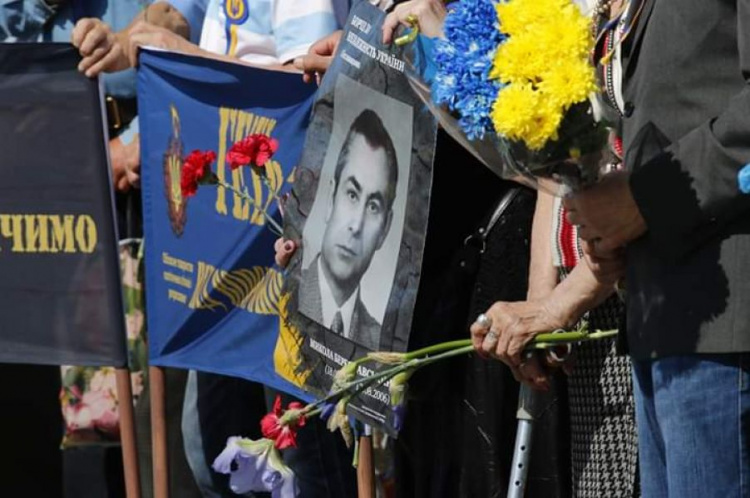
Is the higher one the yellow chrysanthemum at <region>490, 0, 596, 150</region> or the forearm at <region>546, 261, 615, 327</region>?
the yellow chrysanthemum at <region>490, 0, 596, 150</region>

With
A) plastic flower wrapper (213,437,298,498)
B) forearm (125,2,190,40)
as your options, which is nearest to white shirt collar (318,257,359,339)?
plastic flower wrapper (213,437,298,498)

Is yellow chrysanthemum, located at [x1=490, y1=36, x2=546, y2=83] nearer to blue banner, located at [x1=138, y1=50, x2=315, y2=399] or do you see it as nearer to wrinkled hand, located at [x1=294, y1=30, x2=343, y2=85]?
wrinkled hand, located at [x1=294, y1=30, x2=343, y2=85]

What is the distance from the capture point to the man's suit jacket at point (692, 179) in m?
2.76

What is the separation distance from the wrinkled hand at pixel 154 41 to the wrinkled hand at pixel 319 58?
2.64ft

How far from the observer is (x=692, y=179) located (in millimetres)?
2795

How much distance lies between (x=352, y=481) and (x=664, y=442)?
2.04 meters

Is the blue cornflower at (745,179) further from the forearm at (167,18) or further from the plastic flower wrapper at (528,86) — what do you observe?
the forearm at (167,18)

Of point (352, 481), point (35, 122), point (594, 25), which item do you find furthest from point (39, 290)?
point (594, 25)

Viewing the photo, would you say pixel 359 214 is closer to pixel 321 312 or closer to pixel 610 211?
pixel 321 312

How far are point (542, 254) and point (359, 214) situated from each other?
23.2 inches

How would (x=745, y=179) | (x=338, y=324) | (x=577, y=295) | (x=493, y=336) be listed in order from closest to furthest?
(x=745, y=179)
(x=577, y=295)
(x=493, y=336)
(x=338, y=324)

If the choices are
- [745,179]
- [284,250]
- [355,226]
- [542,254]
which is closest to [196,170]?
[284,250]

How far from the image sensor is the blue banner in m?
4.77

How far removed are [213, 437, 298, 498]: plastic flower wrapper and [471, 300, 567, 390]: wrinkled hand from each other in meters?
0.64
